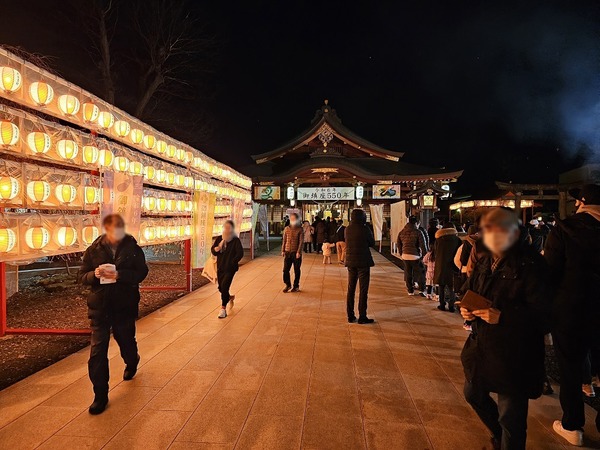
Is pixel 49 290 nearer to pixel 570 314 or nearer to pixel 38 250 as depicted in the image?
pixel 38 250

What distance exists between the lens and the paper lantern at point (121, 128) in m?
7.00

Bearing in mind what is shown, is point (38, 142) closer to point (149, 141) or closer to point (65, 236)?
point (65, 236)

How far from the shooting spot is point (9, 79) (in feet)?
15.2

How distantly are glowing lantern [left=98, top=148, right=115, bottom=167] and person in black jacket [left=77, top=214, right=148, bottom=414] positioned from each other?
11.4 feet

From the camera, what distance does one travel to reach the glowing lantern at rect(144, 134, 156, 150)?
8.12 meters

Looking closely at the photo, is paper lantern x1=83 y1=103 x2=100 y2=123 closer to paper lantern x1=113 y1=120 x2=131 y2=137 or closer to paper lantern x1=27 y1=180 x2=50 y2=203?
paper lantern x1=113 y1=120 x2=131 y2=137

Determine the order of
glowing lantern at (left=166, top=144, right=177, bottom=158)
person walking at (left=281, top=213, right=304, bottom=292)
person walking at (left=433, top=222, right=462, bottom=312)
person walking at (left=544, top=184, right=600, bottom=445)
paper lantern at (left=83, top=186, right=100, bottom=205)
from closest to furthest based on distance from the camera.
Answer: person walking at (left=544, top=184, right=600, bottom=445) → paper lantern at (left=83, top=186, right=100, bottom=205) → person walking at (left=433, top=222, right=462, bottom=312) → person walking at (left=281, top=213, right=304, bottom=292) → glowing lantern at (left=166, top=144, right=177, bottom=158)

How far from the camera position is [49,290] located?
899cm

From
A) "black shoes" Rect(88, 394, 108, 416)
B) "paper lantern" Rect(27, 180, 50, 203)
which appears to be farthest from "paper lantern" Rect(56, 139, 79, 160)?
"black shoes" Rect(88, 394, 108, 416)

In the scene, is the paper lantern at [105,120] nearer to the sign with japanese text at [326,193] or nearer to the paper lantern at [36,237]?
the paper lantern at [36,237]

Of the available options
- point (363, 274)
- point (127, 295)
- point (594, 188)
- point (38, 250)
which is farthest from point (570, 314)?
point (38, 250)

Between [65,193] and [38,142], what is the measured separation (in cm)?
87

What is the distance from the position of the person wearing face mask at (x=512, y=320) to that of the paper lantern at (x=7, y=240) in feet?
17.8

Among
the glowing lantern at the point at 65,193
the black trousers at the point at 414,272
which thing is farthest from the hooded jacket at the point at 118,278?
the black trousers at the point at 414,272
